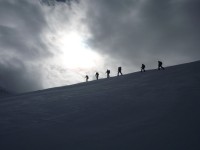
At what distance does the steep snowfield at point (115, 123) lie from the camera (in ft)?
25.7

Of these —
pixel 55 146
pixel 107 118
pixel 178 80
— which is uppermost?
pixel 178 80

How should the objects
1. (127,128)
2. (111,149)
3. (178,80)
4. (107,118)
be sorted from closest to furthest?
(111,149)
(127,128)
(107,118)
(178,80)

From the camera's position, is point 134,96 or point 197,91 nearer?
point 197,91

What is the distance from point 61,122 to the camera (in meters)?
11.1

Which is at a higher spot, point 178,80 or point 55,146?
point 178,80

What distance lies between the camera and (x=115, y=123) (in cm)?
988

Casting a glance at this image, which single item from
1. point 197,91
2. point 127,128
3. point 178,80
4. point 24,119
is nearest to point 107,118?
point 127,128

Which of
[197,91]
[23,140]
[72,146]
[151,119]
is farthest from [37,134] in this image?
[197,91]

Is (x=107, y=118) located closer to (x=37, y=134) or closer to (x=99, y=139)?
(x=99, y=139)

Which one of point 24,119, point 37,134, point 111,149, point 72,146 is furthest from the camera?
point 24,119

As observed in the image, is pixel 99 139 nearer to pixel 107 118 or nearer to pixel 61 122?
pixel 107 118

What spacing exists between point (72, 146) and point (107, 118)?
296cm

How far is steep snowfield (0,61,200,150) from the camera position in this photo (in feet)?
25.7

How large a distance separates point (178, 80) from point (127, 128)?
29.9 feet
